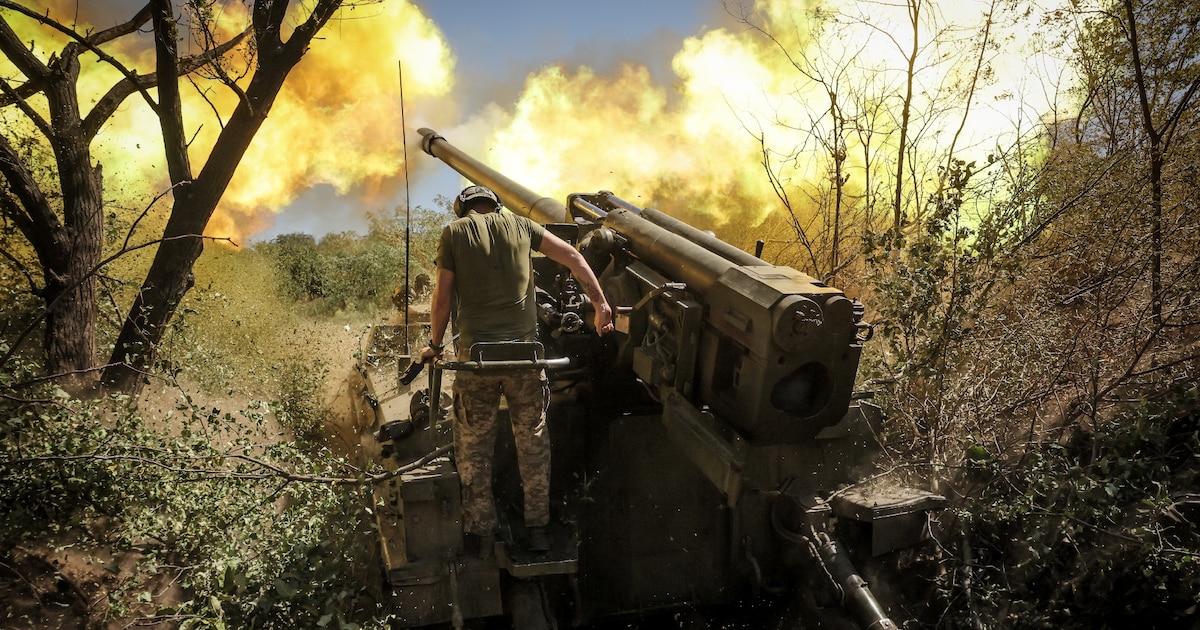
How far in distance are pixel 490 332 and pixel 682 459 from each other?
167cm

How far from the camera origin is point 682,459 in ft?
17.7

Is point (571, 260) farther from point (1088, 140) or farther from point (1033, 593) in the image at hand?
point (1088, 140)

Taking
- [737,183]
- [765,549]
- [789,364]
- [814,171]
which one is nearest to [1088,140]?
[814,171]

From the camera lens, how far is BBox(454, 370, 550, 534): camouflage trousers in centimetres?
467

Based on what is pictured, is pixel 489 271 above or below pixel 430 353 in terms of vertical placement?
above

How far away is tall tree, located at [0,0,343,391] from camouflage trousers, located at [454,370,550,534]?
3637mm

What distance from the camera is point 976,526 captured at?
5.34 m

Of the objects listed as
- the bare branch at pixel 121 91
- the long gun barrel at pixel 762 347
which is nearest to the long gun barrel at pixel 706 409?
the long gun barrel at pixel 762 347

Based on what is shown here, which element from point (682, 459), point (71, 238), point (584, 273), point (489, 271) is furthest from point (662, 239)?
point (71, 238)

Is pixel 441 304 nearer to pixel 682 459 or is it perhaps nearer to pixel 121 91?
pixel 682 459

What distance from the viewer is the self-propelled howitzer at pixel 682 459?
12.7 ft

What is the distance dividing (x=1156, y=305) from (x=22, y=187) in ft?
29.4

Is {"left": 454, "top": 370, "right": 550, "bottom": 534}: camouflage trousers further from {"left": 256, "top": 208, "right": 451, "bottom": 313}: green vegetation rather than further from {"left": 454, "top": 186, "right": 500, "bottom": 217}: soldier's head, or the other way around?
{"left": 256, "top": 208, "right": 451, "bottom": 313}: green vegetation


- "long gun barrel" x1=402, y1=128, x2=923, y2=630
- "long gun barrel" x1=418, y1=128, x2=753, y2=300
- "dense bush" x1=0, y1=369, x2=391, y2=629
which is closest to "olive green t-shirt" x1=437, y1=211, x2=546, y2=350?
"long gun barrel" x1=402, y1=128, x2=923, y2=630
